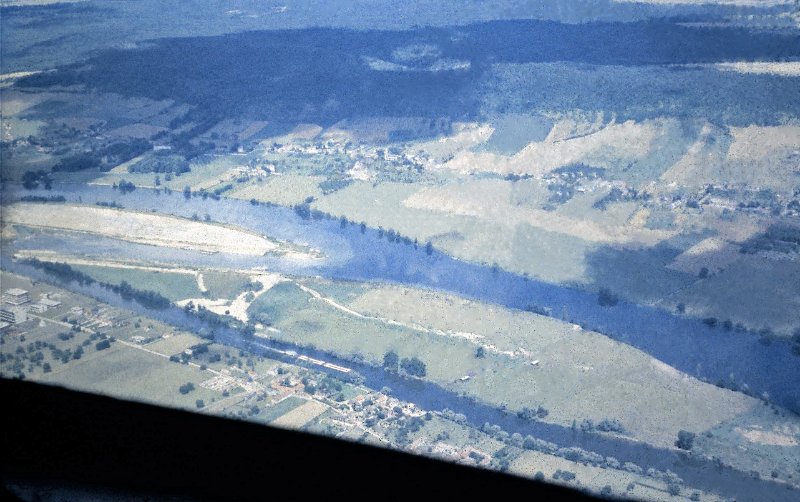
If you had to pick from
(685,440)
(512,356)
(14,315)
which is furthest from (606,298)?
(14,315)

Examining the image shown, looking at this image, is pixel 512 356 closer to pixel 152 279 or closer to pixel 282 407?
pixel 282 407

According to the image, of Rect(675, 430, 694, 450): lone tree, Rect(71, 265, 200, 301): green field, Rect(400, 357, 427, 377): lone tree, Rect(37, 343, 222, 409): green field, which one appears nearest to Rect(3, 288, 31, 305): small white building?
Rect(71, 265, 200, 301): green field

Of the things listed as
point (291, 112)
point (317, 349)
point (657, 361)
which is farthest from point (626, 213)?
point (291, 112)

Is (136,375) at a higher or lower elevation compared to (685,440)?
higher

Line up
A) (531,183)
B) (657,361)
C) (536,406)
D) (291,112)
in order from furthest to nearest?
(291,112)
(531,183)
(657,361)
(536,406)

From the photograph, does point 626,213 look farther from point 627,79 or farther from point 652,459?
point 652,459

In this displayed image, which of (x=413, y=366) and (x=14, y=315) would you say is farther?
(x=14, y=315)

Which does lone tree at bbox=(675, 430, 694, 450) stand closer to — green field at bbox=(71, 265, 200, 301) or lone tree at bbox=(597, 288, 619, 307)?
lone tree at bbox=(597, 288, 619, 307)
